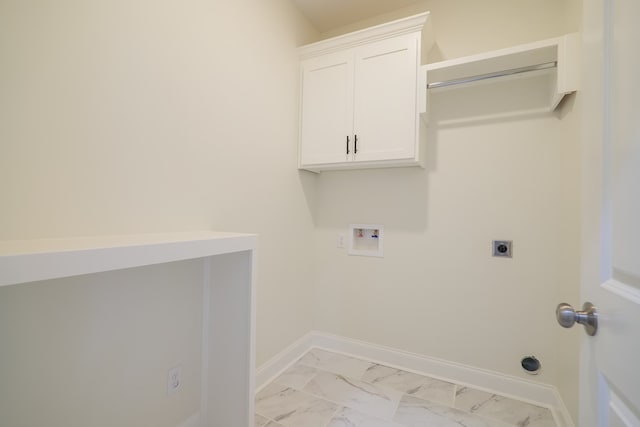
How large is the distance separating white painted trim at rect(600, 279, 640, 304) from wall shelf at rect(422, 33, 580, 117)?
135cm

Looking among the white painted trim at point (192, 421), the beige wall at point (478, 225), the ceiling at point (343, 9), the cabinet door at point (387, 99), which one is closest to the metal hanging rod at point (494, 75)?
the beige wall at point (478, 225)

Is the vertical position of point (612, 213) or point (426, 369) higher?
point (612, 213)

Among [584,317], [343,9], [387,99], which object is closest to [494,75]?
[387,99]

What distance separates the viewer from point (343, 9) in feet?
7.04

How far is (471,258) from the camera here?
1887mm

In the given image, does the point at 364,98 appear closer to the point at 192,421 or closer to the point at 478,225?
the point at 478,225

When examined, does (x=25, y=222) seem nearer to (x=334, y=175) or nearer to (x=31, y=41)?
(x=31, y=41)

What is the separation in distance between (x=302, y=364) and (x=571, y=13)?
2838 mm

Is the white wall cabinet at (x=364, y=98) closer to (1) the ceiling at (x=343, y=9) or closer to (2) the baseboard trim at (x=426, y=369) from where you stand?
(1) the ceiling at (x=343, y=9)

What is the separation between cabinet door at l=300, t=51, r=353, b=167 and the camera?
196 cm

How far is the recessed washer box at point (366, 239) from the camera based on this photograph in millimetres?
2201

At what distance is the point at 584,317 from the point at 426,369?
1.66 meters

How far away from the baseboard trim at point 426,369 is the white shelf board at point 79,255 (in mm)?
1242

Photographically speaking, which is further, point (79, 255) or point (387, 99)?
point (387, 99)
